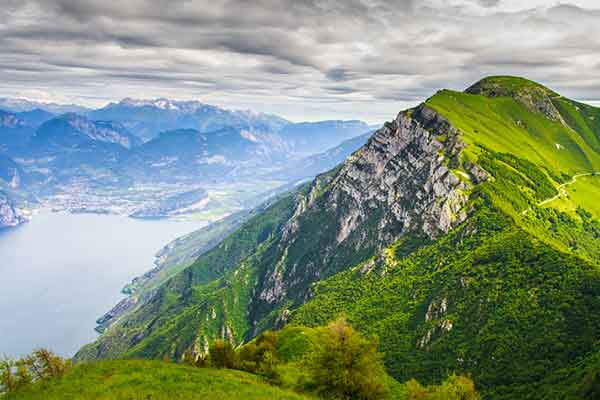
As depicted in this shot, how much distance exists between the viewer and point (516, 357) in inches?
4636

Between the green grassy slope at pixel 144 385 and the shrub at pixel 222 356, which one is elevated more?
the green grassy slope at pixel 144 385

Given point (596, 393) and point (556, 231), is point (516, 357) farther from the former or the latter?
point (556, 231)

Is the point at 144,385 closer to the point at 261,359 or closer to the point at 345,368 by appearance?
the point at 345,368

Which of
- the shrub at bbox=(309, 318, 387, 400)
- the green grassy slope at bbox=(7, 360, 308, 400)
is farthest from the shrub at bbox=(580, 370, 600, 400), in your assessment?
the green grassy slope at bbox=(7, 360, 308, 400)

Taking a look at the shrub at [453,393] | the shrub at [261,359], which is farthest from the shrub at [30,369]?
the shrub at [453,393]

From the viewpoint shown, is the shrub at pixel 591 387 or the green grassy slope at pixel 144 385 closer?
the green grassy slope at pixel 144 385

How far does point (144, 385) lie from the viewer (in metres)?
51.5

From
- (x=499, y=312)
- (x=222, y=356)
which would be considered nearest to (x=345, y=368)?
(x=222, y=356)

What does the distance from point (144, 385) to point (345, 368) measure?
2757 centimetres

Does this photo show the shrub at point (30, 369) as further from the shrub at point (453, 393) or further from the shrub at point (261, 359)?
the shrub at point (453, 393)

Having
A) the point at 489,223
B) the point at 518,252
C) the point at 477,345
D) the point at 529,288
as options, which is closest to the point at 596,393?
the point at 477,345

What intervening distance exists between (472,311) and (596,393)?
249ft

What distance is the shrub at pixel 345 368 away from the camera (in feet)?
202

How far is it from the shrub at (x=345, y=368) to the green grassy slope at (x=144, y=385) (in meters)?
8.74
